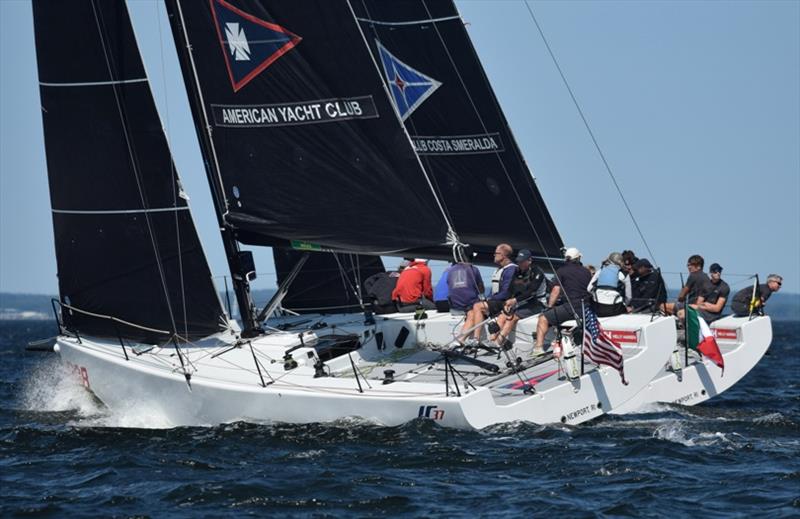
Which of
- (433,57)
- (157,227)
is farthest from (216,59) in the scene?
(433,57)

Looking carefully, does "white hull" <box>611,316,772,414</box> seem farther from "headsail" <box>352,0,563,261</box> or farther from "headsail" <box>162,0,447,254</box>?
"headsail" <box>352,0,563,261</box>

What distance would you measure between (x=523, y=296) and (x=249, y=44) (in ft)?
14.3

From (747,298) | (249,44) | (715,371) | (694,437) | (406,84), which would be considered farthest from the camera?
(406,84)

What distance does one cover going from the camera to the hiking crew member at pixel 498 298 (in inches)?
559

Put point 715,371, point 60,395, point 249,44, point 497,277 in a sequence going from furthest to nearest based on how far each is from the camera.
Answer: point 60,395 → point 715,371 → point 497,277 → point 249,44

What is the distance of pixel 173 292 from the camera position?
1437 centimetres

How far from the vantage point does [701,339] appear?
15.0 m

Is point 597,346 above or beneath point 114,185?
beneath

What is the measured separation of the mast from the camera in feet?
46.9

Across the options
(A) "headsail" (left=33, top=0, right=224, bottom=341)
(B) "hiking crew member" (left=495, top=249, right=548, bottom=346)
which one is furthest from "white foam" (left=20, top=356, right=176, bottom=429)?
(B) "hiking crew member" (left=495, top=249, right=548, bottom=346)

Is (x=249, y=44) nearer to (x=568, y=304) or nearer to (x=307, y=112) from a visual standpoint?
(x=307, y=112)

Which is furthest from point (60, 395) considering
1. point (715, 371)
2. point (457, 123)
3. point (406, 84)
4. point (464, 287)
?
point (715, 371)

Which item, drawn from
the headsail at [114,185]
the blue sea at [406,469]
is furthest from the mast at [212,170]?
the blue sea at [406,469]

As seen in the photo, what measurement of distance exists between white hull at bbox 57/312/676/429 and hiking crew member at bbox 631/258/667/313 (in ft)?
4.59
